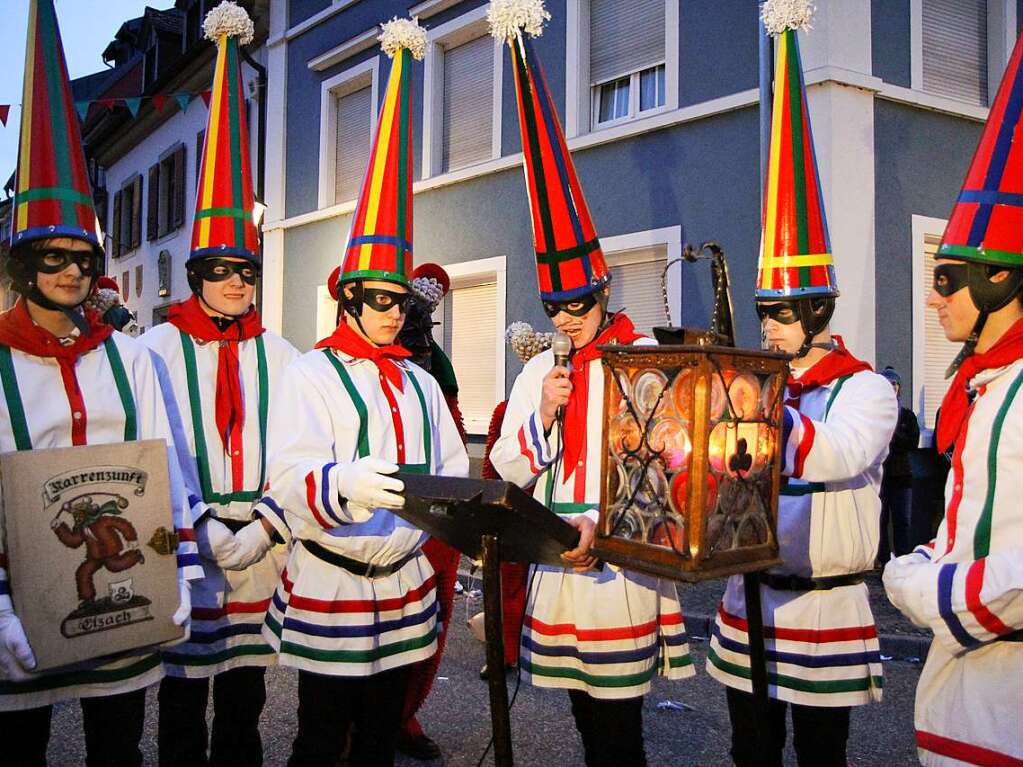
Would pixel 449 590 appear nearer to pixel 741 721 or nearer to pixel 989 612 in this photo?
pixel 741 721

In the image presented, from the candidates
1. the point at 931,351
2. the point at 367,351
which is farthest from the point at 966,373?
the point at 931,351

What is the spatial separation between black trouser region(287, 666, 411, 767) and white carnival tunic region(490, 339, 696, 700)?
458 mm

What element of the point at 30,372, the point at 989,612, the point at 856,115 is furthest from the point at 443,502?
the point at 856,115

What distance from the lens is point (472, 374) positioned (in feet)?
36.2

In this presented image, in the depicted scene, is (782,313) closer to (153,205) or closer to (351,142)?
(351,142)

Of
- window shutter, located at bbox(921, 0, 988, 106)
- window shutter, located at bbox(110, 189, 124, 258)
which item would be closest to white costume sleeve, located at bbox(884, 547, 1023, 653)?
window shutter, located at bbox(921, 0, 988, 106)

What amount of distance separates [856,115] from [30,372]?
282 inches

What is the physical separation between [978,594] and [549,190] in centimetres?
187

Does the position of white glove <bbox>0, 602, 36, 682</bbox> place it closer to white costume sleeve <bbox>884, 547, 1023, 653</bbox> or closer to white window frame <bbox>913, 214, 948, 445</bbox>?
white costume sleeve <bbox>884, 547, 1023, 653</bbox>

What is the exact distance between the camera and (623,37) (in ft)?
30.0

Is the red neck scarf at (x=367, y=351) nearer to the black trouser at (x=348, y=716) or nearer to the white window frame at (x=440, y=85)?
the black trouser at (x=348, y=716)

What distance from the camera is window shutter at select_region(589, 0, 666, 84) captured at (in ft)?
29.0

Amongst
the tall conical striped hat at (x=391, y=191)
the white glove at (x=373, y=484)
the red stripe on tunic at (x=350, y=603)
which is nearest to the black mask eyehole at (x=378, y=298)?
the tall conical striped hat at (x=391, y=191)

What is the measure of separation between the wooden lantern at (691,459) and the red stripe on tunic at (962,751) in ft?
1.94
